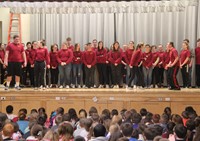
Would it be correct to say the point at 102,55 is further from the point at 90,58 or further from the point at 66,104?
the point at 66,104

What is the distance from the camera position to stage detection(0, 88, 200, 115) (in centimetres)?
1406

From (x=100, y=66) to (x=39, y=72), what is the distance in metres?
2.60

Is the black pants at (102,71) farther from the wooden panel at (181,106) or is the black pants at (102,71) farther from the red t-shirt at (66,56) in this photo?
the wooden panel at (181,106)

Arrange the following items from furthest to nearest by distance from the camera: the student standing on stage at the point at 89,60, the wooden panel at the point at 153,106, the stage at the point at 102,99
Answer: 1. the student standing on stage at the point at 89,60
2. the wooden panel at the point at 153,106
3. the stage at the point at 102,99

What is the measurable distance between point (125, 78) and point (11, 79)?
485 centimetres

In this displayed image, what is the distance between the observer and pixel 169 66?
1495 centimetres

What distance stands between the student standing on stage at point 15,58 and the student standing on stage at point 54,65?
1872mm

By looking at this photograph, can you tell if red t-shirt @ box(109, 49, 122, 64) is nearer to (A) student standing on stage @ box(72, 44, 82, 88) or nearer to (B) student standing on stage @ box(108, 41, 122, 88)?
(B) student standing on stage @ box(108, 41, 122, 88)

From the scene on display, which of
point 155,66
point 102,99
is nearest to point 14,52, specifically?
point 102,99

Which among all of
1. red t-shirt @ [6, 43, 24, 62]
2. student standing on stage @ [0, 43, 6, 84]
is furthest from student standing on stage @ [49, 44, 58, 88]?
red t-shirt @ [6, 43, 24, 62]

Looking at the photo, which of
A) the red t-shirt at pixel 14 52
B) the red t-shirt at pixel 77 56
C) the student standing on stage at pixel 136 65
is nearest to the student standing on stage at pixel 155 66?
the student standing on stage at pixel 136 65

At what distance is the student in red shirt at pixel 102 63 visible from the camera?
16.7 m

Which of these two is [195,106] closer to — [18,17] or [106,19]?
[106,19]

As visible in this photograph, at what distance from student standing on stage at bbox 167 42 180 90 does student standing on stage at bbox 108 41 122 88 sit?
7.17 ft
